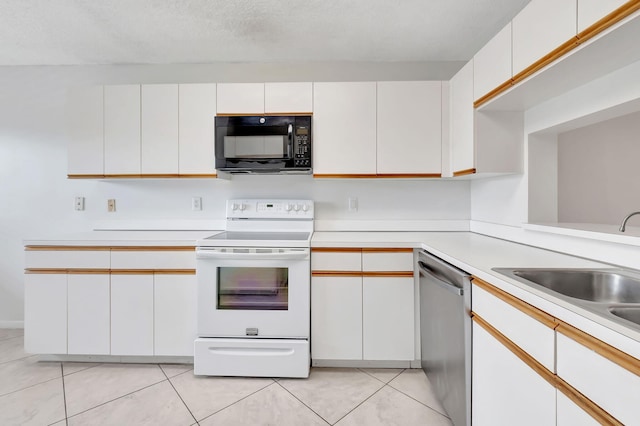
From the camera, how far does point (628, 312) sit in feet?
2.58

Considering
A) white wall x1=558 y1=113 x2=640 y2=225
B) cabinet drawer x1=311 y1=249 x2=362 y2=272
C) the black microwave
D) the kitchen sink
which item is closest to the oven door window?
cabinet drawer x1=311 y1=249 x2=362 y2=272

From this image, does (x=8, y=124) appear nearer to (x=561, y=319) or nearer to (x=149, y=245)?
(x=149, y=245)

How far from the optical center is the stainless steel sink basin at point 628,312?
777mm

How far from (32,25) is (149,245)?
5.72 feet

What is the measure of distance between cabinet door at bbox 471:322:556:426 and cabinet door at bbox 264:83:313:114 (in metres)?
1.76

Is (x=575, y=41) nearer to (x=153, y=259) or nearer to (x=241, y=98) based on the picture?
(x=241, y=98)

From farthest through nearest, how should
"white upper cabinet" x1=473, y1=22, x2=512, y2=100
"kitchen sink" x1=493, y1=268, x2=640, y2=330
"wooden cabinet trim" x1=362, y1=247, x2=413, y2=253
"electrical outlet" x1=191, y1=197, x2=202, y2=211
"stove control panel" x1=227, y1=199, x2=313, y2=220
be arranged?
1. "electrical outlet" x1=191, y1=197, x2=202, y2=211
2. "stove control panel" x1=227, y1=199, x2=313, y2=220
3. "wooden cabinet trim" x1=362, y1=247, x2=413, y2=253
4. "white upper cabinet" x1=473, y1=22, x2=512, y2=100
5. "kitchen sink" x1=493, y1=268, x2=640, y2=330

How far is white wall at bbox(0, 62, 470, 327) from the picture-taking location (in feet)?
8.15

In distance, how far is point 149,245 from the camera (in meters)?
1.96

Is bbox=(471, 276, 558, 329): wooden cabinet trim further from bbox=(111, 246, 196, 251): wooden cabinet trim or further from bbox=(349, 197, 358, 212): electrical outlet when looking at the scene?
bbox=(111, 246, 196, 251): wooden cabinet trim

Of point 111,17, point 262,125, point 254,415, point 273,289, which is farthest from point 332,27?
point 254,415

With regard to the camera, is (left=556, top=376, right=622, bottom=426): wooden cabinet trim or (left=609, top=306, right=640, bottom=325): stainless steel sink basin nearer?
(left=556, top=376, right=622, bottom=426): wooden cabinet trim

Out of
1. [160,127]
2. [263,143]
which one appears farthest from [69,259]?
[263,143]

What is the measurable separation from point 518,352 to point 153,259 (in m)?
2.04
